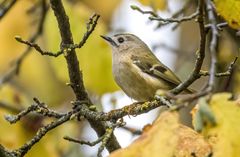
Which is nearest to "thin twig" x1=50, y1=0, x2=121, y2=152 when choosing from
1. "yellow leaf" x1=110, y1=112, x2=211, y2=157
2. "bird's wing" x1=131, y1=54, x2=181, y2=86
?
"bird's wing" x1=131, y1=54, x2=181, y2=86

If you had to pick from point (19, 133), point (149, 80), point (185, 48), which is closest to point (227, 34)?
point (149, 80)

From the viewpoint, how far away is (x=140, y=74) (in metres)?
4.63

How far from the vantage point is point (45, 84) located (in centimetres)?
861

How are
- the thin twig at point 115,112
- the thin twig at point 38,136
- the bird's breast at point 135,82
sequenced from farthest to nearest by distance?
the bird's breast at point 135,82 → the thin twig at point 115,112 → the thin twig at point 38,136

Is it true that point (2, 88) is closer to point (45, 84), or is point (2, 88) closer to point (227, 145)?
point (45, 84)

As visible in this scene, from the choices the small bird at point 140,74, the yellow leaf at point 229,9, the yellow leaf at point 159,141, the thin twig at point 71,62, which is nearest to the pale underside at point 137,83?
the small bird at point 140,74

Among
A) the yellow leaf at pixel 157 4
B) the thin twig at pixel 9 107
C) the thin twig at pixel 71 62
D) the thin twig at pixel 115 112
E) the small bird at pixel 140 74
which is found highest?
the thin twig at pixel 9 107

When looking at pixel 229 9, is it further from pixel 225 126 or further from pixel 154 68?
pixel 154 68

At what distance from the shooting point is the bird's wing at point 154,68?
455cm

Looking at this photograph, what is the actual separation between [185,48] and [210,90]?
5.83m

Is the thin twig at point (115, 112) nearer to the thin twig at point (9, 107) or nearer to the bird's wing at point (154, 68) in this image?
the bird's wing at point (154, 68)

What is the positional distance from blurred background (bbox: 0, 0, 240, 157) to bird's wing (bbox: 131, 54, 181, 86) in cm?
26

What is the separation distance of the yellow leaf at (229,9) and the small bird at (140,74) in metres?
1.53

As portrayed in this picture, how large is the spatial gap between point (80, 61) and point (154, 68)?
0.63 meters
